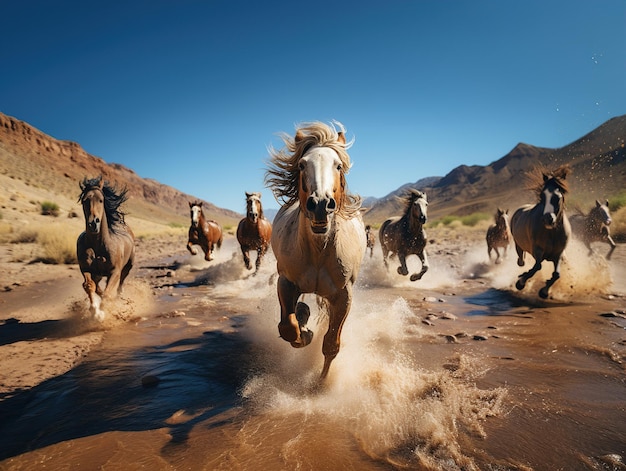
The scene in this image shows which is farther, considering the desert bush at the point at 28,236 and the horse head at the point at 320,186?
the desert bush at the point at 28,236

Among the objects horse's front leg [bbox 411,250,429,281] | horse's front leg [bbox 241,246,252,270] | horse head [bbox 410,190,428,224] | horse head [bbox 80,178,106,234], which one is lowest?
horse's front leg [bbox 411,250,429,281]

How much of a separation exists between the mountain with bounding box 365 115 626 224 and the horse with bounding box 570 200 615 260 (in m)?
0.77

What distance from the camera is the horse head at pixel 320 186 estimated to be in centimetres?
237

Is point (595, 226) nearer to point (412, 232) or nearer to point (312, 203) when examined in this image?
point (412, 232)

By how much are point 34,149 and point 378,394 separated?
102 metres

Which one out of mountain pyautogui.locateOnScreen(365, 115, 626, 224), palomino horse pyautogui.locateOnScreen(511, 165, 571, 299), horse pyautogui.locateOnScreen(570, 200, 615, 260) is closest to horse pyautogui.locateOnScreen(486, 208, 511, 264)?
mountain pyautogui.locateOnScreen(365, 115, 626, 224)

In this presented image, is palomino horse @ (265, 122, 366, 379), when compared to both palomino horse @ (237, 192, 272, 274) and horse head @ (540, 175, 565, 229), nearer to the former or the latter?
horse head @ (540, 175, 565, 229)

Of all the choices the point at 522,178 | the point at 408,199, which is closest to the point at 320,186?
the point at 408,199

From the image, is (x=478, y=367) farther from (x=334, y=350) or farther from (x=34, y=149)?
(x=34, y=149)

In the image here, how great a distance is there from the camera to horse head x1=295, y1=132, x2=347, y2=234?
2.37 m

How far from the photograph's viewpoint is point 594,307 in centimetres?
627

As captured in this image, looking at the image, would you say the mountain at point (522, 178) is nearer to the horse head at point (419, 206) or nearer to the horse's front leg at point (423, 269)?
the horse head at point (419, 206)

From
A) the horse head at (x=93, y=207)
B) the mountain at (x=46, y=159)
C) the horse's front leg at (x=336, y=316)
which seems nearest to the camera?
the horse's front leg at (x=336, y=316)

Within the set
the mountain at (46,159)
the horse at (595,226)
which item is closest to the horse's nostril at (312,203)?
the horse at (595,226)
